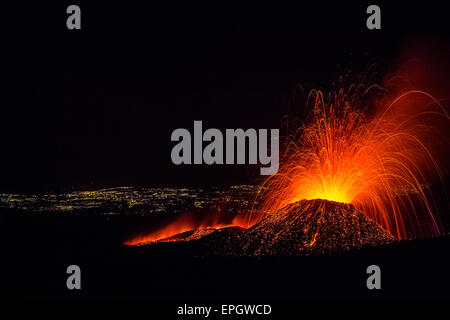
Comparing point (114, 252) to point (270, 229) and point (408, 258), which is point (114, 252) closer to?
point (270, 229)

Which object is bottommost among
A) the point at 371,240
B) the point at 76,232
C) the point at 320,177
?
the point at 76,232

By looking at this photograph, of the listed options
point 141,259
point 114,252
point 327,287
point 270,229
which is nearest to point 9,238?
point 114,252

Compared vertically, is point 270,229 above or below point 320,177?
below

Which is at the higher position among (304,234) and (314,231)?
(314,231)
